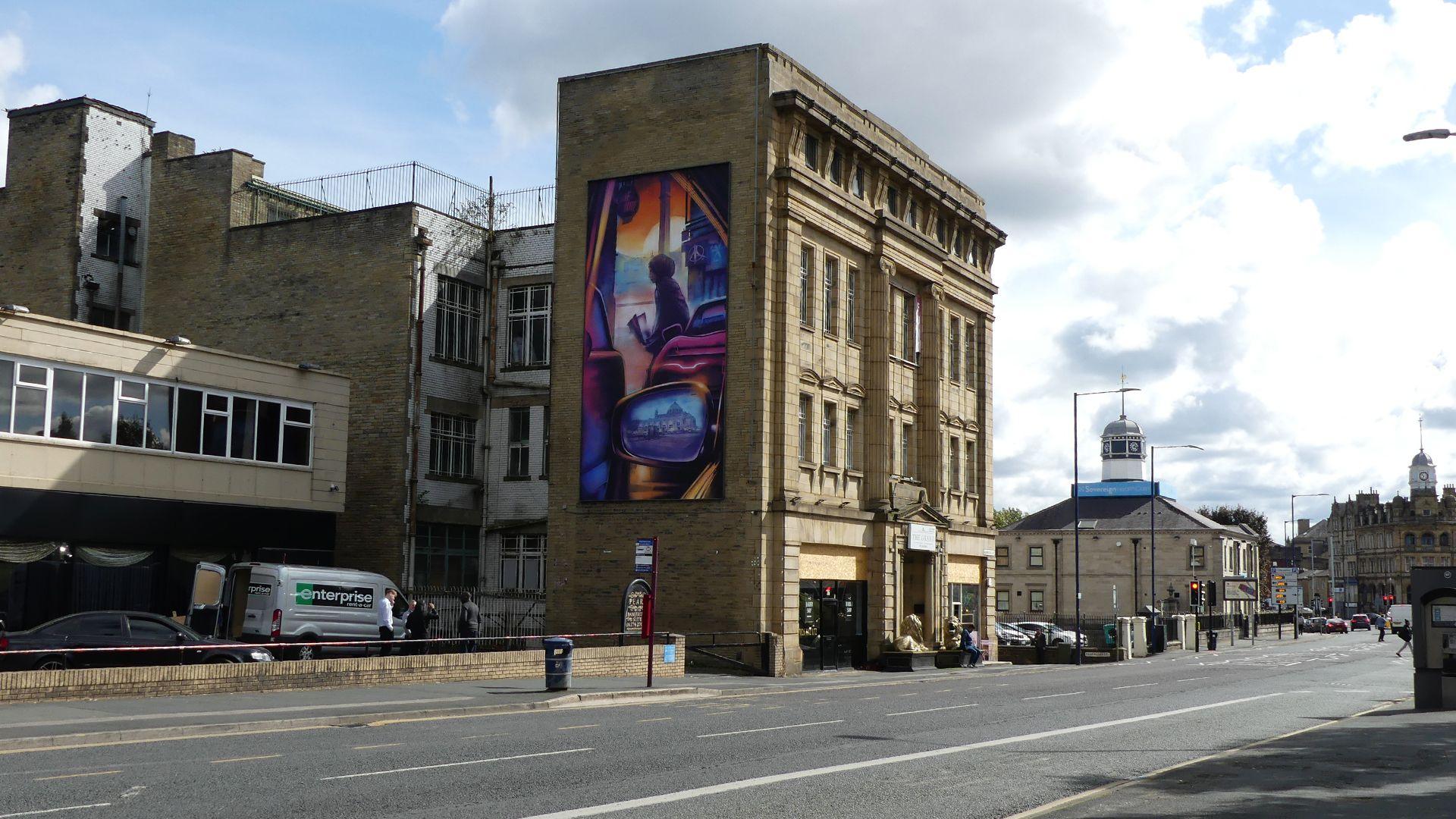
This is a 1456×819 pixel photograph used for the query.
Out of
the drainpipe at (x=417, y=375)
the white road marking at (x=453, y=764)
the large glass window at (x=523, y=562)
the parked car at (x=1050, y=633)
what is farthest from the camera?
the parked car at (x=1050, y=633)

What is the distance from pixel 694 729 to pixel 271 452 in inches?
811

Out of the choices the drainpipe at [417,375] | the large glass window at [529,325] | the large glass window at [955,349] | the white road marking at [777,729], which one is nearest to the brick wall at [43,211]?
the drainpipe at [417,375]

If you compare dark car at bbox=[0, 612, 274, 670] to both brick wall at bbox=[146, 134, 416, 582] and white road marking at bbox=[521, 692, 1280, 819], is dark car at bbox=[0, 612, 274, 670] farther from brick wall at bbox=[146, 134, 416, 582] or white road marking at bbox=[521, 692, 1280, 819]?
brick wall at bbox=[146, 134, 416, 582]

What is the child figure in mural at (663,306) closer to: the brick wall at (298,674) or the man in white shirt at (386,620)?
the brick wall at (298,674)

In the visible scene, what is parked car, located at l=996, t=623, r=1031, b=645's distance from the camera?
6451cm

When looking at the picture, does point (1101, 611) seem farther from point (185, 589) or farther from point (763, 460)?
point (185, 589)

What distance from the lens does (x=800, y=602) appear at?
37.8 m

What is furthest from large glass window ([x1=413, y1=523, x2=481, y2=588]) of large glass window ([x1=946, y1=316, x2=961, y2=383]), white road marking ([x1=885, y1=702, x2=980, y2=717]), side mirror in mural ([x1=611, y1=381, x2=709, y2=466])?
white road marking ([x1=885, y1=702, x2=980, y2=717])

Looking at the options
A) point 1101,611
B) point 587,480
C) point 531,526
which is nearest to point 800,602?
point 587,480

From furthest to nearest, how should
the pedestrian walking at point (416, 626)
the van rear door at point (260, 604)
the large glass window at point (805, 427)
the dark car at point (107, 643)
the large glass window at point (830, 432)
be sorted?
the large glass window at point (830, 432) → the large glass window at point (805, 427) → the pedestrian walking at point (416, 626) → the van rear door at point (260, 604) → the dark car at point (107, 643)

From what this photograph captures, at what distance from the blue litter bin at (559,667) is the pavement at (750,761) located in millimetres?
1175

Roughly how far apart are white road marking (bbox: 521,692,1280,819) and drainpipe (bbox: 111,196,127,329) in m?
34.8

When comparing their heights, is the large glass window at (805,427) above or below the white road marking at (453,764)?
above

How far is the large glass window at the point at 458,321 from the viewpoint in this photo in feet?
139
